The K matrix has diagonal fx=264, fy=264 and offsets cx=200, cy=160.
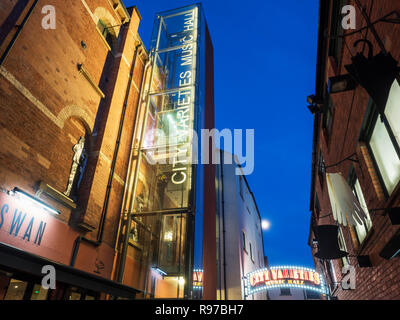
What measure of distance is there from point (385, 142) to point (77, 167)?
7.95 meters

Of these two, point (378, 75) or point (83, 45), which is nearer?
point (378, 75)

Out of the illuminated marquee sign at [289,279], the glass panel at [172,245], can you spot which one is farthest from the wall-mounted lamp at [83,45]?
the illuminated marquee sign at [289,279]

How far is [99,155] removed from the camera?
8734 mm

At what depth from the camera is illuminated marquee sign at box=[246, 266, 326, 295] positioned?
1527cm

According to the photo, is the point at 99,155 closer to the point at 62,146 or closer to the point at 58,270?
the point at 62,146

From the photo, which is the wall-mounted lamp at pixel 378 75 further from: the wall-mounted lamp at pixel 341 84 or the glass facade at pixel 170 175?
the glass facade at pixel 170 175

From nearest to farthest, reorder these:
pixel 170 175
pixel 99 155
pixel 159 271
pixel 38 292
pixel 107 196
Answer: pixel 38 292
pixel 99 155
pixel 107 196
pixel 159 271
pixel 170 175

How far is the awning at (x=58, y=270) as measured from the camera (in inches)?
166

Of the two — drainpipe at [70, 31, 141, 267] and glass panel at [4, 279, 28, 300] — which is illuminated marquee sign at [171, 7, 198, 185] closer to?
drainpipe at [70, 31, 141, 267]

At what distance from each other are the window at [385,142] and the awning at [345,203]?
70cm

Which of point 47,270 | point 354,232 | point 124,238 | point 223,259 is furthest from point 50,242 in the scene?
point 223,259

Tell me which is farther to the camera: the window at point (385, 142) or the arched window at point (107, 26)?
the arched window at point (107, 26)

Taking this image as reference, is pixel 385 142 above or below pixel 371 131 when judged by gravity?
below

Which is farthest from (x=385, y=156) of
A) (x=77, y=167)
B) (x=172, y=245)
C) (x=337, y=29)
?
(x=77, y=167)
